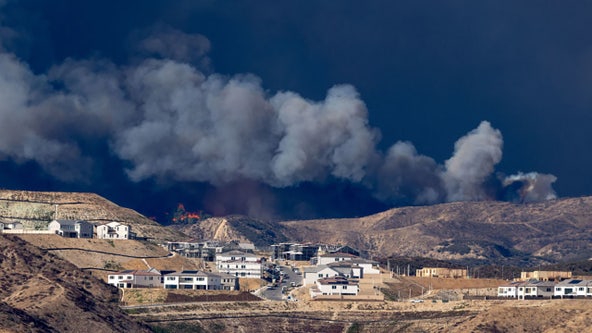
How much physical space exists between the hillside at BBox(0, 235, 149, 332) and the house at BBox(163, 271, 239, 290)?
11343 millimetres

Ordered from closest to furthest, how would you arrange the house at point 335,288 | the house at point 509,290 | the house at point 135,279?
the house at point 135,279 < the house at point 335,288 < the house at point 509,290

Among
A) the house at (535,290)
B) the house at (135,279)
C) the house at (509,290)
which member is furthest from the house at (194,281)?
the house at (535,290)

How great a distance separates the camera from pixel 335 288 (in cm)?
18888

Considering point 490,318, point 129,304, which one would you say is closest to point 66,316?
point 129,304

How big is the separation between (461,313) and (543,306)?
9.44m

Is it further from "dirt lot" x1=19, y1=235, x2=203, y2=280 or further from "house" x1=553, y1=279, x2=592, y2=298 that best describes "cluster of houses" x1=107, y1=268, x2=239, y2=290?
"house" x1=553, y1=279, x2=592, y2=298

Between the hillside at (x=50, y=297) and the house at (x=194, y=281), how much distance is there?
37.2ft

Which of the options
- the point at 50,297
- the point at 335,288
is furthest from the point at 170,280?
the point at 50,297

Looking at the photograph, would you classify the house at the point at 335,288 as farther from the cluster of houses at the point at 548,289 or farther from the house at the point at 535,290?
the house at the point at 535,290

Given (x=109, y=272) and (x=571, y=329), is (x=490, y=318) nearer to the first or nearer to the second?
(x=571, y=329)

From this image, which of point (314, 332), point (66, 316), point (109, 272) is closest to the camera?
point (66, 316)

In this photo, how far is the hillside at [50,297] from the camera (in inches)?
5812

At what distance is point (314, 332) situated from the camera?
170 m

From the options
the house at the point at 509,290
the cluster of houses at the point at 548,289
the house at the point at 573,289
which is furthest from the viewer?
the house at the point at 509,290
